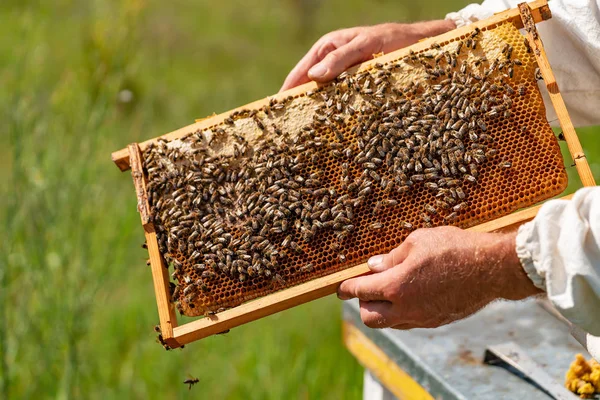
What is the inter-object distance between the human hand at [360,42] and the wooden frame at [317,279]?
0.21 m

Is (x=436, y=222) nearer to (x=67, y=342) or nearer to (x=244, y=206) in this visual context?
(x=244, y=206)

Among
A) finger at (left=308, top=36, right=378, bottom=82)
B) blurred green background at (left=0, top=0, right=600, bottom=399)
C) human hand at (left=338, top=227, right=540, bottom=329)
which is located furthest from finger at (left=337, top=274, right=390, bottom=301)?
blurred green background at (left=0, top=0, right=600, bottom=399)

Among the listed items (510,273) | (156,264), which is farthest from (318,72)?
(510,273)

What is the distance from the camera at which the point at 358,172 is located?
299 centimetres

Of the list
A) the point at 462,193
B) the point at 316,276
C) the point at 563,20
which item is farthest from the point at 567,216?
the point at 563,20

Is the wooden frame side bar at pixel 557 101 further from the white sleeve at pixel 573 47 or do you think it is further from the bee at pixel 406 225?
the bee at pixel 406 225

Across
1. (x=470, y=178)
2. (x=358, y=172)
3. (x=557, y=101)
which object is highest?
(x=557, y=101)

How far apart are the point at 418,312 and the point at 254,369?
300 cm

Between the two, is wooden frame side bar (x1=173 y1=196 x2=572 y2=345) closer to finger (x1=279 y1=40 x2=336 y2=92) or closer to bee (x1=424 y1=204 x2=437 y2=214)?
bee (x1=424 y1=204 x2=437 y2=214)

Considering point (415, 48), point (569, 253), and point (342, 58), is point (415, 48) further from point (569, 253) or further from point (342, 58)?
point (569, 253)

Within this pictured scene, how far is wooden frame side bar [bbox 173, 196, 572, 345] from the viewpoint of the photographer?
2.73 m

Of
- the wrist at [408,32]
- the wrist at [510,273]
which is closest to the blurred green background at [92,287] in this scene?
the wrist at [408,32]

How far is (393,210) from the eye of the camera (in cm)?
291

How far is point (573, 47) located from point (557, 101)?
0.68m
